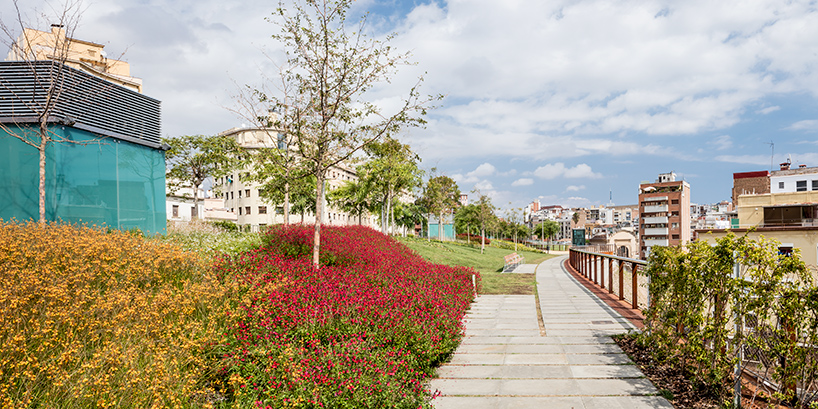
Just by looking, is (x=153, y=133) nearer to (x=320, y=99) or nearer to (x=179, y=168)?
(x=320, y=99)

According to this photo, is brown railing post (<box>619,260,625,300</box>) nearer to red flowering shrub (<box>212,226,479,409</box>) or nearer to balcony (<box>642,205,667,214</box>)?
red flowering shrub (<box>212,226,479,409</box>)

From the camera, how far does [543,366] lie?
5.15 metres

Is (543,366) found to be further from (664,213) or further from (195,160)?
(664,213)

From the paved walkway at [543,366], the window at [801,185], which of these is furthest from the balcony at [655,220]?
the paved walkway at [543,366]

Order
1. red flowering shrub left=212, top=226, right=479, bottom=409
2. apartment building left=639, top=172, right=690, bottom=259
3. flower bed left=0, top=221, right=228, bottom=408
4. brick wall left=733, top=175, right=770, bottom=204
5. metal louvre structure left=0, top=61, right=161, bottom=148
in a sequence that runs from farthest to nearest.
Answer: apartment building left=639, top=172, right=690, bottom=259 < brick wall left=733, top=175, right=770, bottom=204 < metal louvre structure left=0, top=61, right=161, bottom=148 < red flowering shrub left=212, top=226, right=479, bottom=409 < flower bed left=0, top=221, right=228, bottom=408

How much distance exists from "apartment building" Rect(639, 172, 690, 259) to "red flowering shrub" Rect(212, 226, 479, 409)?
3415 inches

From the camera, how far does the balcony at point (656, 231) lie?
81.9 meters

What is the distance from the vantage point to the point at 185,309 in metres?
5.09

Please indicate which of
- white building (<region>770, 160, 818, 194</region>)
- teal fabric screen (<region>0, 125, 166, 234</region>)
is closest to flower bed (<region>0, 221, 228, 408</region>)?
teal fabric screen (<region>0, 125, 166, 234</region>)

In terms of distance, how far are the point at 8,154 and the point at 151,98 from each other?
4.75 m

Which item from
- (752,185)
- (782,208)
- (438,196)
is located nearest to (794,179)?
(752,185)

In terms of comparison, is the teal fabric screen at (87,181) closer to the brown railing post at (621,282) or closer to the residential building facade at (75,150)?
the residential building facade at (75,150)

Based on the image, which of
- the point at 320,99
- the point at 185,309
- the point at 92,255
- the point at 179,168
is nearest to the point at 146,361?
the point at 185,309

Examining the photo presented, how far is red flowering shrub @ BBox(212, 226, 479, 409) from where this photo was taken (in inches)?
149
